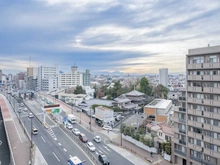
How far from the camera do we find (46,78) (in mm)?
126812

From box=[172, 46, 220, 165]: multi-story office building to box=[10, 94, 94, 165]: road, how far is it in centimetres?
1252

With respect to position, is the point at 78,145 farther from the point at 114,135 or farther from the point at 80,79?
the point at 80,79

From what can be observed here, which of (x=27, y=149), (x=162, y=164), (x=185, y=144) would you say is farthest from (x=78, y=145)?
(x=185, y=144)

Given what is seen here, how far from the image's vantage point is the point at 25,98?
8456 cm

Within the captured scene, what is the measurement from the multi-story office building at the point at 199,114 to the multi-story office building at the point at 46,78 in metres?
107

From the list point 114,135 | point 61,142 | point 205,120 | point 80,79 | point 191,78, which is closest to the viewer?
point 205,120

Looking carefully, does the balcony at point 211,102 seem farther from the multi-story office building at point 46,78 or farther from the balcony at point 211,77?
the multi-story office building at point 46,78

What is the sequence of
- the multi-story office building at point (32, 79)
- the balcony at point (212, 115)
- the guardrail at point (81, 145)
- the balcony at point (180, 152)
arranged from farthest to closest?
the multi-story office building at point (32, 79), the guardrail at point (81, 145), the balcony at point (180, 152), the balcony at point (212, 115)

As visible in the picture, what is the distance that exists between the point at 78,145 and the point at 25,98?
205ft

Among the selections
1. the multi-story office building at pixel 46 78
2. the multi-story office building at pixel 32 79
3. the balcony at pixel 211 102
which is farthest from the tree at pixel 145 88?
the multi-story office building at pixel 32 79

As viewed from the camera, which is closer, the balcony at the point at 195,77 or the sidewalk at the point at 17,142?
the balcony at the point at 195,77

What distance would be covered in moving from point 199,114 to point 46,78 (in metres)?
117

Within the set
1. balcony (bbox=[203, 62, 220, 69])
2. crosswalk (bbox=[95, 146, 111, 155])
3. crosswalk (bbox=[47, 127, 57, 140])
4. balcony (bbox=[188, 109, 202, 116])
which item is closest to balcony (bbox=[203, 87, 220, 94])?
balcony (bbox=[203, 62, 220, 69])

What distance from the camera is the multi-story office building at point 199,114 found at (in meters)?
21.2
